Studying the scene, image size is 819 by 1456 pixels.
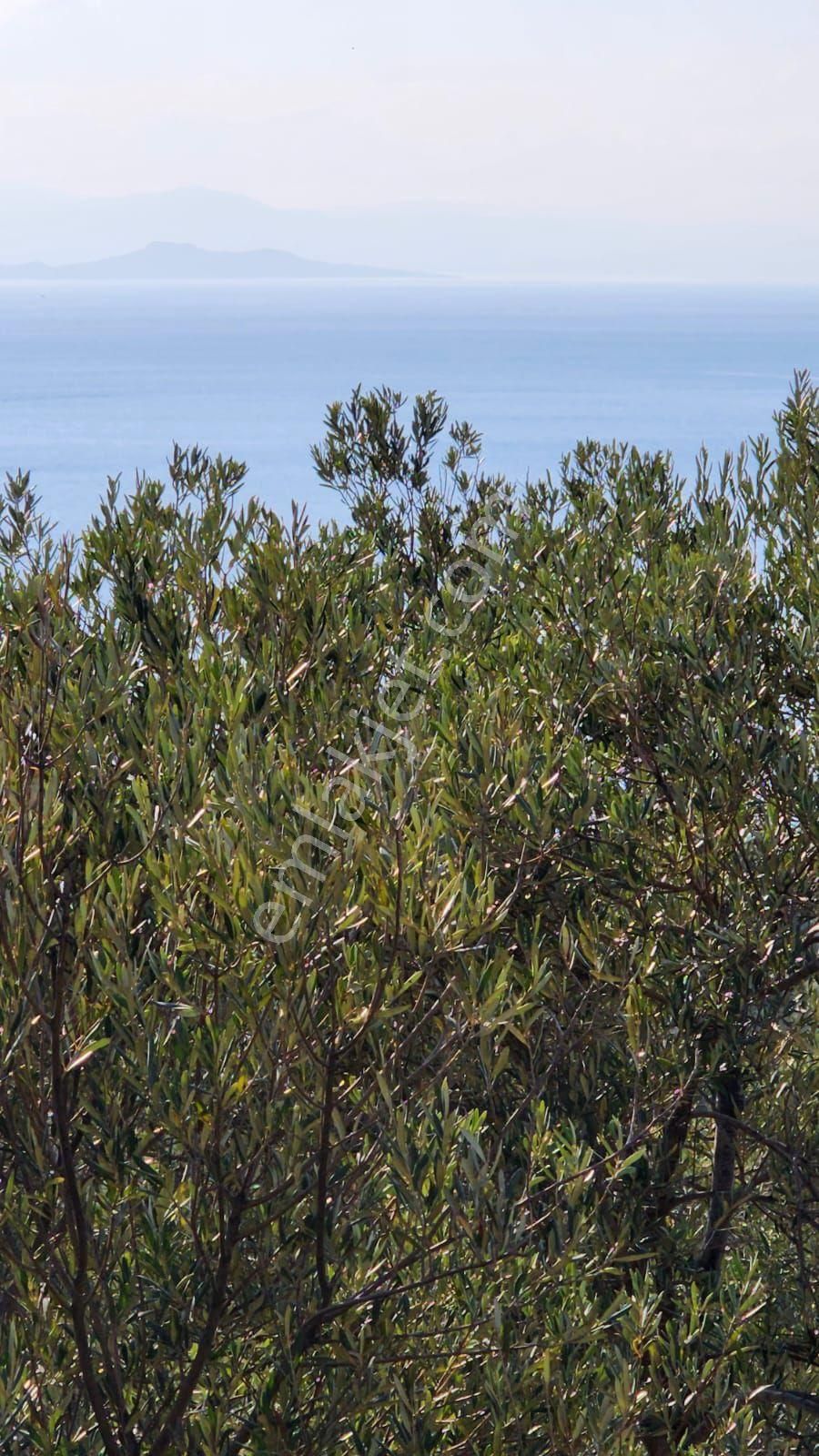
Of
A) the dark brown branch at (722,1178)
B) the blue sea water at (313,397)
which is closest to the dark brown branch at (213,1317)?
the dark brown branch at (722,1178)

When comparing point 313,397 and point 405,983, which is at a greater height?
point 405,983

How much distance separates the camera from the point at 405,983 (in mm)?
3477

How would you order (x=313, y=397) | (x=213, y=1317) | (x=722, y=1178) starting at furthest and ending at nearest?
(x=313, y=397) < (x=722, y=1178) < (x=213, y=1317)

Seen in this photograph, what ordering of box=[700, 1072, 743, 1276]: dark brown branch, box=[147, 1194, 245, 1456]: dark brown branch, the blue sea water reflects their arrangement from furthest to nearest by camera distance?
the blue sea water, box=[700, 1072, 743, 1276]: dark brown branch, box=[147, 1194, 245, 1456]: dark brown branch

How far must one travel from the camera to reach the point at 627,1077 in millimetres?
5523

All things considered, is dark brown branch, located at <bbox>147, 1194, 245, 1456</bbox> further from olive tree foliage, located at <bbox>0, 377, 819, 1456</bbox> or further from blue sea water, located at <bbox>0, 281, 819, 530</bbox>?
blue sea water, located at <bbox>0, 281, 819, 530</bbox>

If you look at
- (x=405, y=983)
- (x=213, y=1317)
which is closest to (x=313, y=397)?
(x=213, y=1317)

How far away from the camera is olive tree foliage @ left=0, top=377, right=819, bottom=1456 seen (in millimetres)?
3562

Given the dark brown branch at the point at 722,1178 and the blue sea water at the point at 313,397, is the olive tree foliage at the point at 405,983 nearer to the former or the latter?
the dark brown branch at the point at 722,1178

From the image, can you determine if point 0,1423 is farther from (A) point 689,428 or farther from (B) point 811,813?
(A) point 689,428

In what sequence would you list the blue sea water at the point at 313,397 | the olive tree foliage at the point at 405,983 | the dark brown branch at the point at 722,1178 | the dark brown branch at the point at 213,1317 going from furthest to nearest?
the blue sea water at the point at 313,397 → the dark brown branch at the point at 722,1178 → the dark brown branch at the point at 213,1317 → the olive tree foliage at the point at 405,983

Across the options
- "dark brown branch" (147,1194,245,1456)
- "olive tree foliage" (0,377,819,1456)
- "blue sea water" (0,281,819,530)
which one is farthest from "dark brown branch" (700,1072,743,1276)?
"blue sea water" (0,281,819,530)

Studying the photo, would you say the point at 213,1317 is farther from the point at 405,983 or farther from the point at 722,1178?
the point at 722,1178

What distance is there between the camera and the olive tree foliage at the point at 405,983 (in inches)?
140
